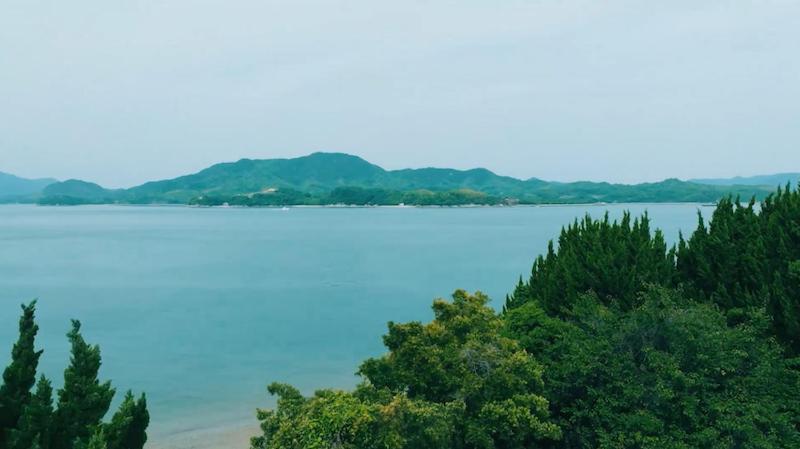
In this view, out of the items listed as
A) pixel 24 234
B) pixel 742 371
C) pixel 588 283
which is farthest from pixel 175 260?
pixel 742 371

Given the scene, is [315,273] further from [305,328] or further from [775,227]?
[775,227]

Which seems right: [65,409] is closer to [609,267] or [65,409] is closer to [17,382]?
[17,382]

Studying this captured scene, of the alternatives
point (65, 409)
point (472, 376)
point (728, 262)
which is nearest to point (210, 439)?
point (65, 409)

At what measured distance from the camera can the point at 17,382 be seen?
15.2 meters

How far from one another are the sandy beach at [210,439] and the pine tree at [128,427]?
9.74 metres

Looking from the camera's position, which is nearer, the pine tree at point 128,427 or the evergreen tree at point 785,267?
the pine tree at point 128,427

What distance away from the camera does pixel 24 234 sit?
136500 millimetres

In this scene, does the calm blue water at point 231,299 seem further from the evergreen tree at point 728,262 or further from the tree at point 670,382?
the evergreen tree at point 728,262

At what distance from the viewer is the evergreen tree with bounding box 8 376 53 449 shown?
13602 mm

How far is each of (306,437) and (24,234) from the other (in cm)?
14934

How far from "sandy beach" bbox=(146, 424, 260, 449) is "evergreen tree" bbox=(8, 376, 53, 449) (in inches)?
423

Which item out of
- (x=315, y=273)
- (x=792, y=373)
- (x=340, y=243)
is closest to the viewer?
(x=792, y=373)

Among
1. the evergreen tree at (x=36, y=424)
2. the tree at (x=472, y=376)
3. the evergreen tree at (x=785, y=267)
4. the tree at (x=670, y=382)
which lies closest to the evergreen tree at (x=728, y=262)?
the evergreen tree at (x=785, y=267)

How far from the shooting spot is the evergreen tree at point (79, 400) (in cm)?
1420
